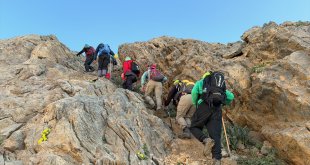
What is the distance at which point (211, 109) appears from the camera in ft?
39.3

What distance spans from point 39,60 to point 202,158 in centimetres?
1155

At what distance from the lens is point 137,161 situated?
10727 millimetres

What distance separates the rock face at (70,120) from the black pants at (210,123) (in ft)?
4.73

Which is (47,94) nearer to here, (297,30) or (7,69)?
(7,69)

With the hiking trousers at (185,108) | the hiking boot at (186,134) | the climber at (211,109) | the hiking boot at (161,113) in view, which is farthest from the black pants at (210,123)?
the hiking boot at (161,113)

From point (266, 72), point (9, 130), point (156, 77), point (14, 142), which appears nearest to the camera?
point (14, 142)

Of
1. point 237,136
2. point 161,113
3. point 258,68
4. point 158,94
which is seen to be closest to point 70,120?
point 161,113

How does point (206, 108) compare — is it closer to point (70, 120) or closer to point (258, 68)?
point (70, 120)

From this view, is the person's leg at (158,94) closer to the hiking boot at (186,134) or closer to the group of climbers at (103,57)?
the hiking boot at (186,134)

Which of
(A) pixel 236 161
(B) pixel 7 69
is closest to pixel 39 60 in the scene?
(B) pixel 7 69

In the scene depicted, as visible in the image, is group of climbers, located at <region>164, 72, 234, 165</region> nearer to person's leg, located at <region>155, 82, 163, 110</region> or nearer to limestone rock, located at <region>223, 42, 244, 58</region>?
person's leg, located at <region>155, 82, 163, 110</region>

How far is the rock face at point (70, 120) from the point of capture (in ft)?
33.1

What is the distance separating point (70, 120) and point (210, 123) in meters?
4.96

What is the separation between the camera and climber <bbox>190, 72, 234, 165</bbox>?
11578mm
